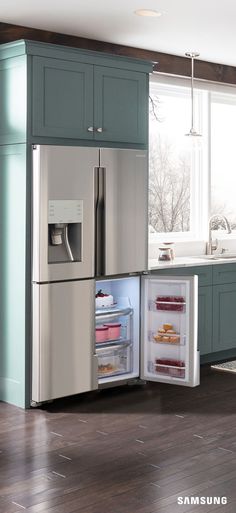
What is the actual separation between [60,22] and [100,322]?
2.06m

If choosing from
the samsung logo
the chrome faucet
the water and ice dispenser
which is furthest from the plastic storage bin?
the samsung logo

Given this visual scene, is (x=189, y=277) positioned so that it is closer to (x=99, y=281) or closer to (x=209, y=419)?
(x=99, y=281)

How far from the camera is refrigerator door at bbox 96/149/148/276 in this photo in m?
5.20

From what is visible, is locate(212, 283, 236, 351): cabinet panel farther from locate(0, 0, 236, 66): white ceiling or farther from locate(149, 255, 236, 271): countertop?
locate(0, 0, 236, 66): white ceiling

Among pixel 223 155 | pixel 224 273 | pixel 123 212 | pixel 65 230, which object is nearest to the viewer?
pixel 65 230

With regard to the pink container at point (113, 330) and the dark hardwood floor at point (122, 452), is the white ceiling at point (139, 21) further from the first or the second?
the dark hardwood floor at point (122, 452)

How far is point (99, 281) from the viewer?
5.29m

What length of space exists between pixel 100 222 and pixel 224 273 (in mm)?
1557

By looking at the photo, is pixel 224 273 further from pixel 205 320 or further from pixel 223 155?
pixel 223 155

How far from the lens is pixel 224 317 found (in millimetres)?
6363

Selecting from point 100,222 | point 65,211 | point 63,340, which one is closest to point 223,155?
point 100,222

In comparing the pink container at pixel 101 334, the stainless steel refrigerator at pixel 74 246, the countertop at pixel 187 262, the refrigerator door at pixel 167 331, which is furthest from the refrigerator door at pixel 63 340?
the countertop at pixel 187 262

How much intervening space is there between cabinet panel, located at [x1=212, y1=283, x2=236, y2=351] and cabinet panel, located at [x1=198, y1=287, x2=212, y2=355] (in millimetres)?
64

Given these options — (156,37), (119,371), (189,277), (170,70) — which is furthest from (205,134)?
(119,371)
